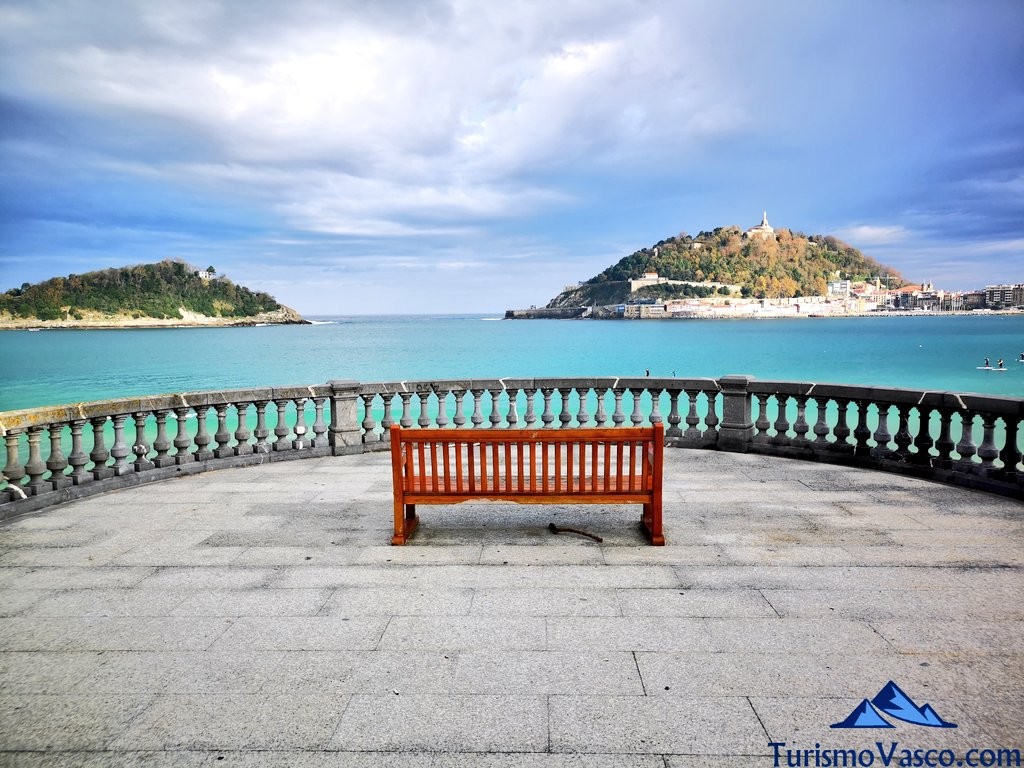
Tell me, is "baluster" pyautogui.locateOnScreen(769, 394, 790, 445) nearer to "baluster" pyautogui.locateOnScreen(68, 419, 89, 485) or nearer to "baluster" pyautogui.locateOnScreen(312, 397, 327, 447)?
"baluster" pyautogui.locateOnScreen(312, 397, 327, 447)

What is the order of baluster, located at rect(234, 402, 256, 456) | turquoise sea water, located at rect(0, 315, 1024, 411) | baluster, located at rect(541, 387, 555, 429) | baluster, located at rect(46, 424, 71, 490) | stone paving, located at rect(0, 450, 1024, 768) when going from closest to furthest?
stone paving, located at rect(0, 450, 1024, 768), baluster, located at rect(46, 424, 71, 490), baluster, located at rect(234, 402, 256, 456), baluster, located at rect(541, 387, 555, 429), turquoise sea water, located at rect(0, 315, 1024, 411)

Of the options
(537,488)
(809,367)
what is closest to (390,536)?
(537,488)

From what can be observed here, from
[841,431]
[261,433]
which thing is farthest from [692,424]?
[261,433]

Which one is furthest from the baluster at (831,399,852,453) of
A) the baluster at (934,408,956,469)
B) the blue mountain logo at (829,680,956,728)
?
the blue mountain logo at (829,680,956,728)

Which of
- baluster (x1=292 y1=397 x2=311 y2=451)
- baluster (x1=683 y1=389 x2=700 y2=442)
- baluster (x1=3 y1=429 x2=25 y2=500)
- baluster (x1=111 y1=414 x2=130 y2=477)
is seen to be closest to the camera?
baluster (x1=3 y1=429 x2=25 y2=500)

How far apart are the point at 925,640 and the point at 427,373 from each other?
68.3 meters

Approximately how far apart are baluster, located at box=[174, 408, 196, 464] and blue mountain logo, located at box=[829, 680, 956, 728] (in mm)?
7506

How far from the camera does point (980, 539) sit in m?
5.43

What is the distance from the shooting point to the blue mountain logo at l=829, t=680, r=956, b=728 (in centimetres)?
296

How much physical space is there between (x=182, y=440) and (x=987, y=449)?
929 centimetres

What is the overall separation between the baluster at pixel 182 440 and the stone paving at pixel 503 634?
1.64m

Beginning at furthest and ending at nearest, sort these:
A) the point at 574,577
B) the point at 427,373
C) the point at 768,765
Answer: the point at 427,373
the point at 574,577
the point at 768,765

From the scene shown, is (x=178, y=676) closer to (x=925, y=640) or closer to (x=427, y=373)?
(x=925, y=640)

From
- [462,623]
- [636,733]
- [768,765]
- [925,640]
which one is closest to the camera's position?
[768,765]
